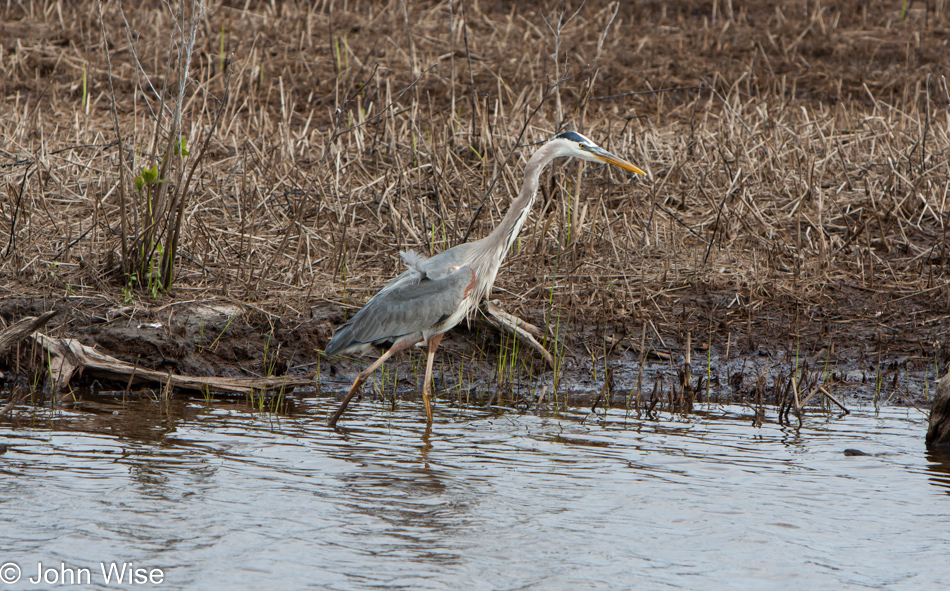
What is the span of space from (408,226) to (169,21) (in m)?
7.28

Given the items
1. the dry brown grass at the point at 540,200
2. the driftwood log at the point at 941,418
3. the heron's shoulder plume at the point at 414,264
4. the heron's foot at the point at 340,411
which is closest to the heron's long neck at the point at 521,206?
the heron's shoulder plume at the point at 414,264

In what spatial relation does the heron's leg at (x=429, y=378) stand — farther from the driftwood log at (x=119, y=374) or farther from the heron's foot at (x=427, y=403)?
the driftwood log at (x=119, y=374)

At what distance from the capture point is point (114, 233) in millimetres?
6582

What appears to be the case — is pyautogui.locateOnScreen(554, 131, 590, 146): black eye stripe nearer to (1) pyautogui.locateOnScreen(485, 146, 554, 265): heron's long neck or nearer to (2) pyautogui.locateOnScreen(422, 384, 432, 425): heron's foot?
(1) pyautogui.locateOnScreen(485, 146, 554, 265): heron's long neck

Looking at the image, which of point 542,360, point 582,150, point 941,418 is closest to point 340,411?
point 542,360

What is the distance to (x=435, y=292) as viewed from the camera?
5438mm

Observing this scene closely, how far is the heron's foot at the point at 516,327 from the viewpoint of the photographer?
596cm

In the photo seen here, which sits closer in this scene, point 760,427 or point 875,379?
point 760,427

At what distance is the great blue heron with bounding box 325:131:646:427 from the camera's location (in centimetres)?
543

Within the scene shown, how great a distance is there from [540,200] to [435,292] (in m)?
2.58

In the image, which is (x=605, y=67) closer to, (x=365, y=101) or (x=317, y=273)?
(x=365, y=101)

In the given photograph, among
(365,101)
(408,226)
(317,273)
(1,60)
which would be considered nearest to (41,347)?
(317,273)

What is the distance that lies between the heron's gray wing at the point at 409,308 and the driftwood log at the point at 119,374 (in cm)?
41

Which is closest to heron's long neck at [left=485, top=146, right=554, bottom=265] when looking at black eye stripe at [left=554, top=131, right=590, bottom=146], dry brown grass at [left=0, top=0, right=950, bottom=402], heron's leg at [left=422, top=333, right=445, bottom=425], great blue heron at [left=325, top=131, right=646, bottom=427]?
great blue heron at [left=325, top=131, right=646, bottom=427]
